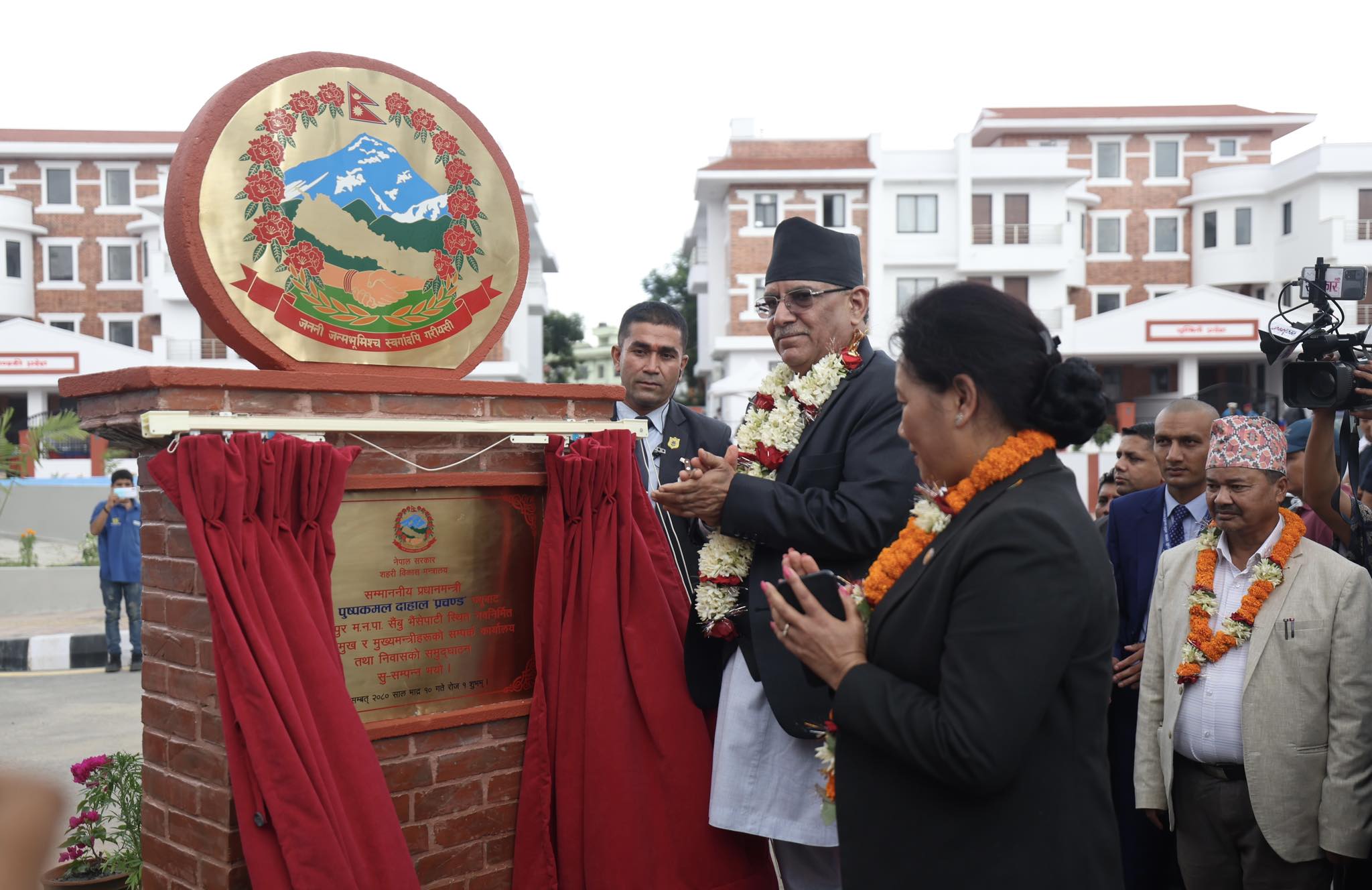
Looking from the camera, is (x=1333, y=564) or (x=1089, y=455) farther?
(x=1089, y=455)

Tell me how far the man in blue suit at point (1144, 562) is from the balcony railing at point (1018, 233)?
103 ft

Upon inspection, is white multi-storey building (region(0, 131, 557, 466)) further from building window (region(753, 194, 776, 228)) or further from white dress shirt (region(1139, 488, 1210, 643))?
white dress shirt (region(1139, 488, 1210, 643))

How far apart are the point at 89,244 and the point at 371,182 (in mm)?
40083

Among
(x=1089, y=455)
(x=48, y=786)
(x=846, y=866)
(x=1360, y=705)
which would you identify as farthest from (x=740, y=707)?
(x=1089, y=455)

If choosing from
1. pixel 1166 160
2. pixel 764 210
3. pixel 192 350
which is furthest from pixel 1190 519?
pixel 1166 160

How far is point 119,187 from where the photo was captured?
37.3 metres

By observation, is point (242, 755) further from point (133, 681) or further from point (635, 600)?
point (133, 681)

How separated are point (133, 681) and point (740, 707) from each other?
8.25 m

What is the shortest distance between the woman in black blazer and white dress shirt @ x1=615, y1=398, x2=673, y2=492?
6.73 feet

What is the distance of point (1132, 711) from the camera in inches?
167

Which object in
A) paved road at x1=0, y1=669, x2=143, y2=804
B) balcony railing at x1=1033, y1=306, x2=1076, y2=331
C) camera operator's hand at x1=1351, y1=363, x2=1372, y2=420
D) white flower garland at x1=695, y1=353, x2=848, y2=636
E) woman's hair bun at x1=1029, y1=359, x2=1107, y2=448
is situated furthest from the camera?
balcony railing at x1=1033, y1=306, x2=1076, y2=331

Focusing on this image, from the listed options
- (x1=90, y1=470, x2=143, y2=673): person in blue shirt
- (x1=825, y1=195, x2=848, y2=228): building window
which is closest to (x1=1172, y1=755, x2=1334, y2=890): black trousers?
(x1=90, y1=470, x2=143, y2=673): person in blue shirt

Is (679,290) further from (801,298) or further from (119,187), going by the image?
(801,298)

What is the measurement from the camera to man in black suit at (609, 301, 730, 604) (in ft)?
15.2
